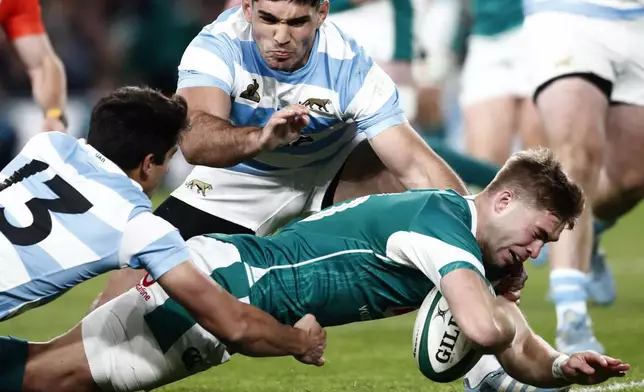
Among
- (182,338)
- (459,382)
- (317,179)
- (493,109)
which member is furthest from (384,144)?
(493,109)

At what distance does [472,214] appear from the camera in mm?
4559

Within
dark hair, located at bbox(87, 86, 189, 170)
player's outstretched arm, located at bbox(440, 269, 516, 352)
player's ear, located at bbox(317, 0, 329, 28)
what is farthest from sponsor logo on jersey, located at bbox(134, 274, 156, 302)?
player's ear, located at bbox(317, 0, 329, 28)

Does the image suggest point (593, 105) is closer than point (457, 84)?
Yes

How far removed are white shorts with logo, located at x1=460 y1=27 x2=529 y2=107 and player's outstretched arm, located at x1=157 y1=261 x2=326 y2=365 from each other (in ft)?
16.4

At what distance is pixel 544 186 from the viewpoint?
14.7 ft

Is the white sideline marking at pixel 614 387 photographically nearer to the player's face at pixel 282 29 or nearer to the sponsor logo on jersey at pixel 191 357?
the sponsor logo on jersey at pixel 191 357

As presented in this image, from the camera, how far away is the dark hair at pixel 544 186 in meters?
4.48

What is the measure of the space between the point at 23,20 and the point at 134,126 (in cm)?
316

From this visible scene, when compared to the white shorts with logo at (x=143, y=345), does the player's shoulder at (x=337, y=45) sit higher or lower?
higher

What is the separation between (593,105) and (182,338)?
2688 millimetres

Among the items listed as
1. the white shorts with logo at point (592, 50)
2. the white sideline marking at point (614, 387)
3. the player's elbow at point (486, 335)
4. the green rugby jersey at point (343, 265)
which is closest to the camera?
the player's elbow at point (486, 335)

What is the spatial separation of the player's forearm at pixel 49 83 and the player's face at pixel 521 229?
11.5 feet

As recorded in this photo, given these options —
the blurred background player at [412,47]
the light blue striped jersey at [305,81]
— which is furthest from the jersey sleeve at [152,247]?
the blurred background player at [412,47]

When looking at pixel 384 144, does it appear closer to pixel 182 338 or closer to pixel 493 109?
pixel 182 338
